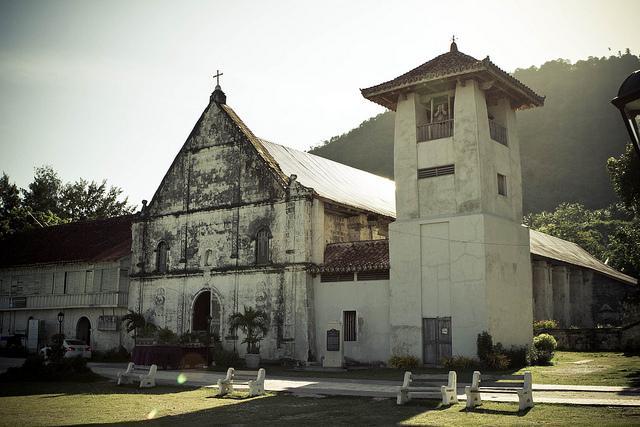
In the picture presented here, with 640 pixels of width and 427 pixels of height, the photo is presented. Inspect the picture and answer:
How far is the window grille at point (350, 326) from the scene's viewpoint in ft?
90.9

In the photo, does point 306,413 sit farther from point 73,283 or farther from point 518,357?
point 73,283

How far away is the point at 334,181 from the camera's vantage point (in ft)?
114

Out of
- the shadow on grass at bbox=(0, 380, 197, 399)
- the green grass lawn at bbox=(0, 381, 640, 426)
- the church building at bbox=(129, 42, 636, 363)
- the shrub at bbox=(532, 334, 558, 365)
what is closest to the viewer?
the green grass lawn at bbox=(0, 381, 640, 426)

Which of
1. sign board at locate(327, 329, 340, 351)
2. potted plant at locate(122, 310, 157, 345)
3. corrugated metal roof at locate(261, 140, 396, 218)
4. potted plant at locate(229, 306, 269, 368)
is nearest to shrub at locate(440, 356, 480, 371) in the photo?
sign board at locate(327, 329, 340, 351)

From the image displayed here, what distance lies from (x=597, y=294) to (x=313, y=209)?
26.0m

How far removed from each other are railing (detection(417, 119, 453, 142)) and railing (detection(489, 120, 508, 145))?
1.84 metres

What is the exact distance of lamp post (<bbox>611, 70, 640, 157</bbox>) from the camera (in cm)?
564

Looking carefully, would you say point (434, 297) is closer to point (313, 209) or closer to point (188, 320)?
point (313, 209)

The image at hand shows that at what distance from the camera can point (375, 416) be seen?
41.1 ft

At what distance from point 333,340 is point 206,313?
30.4ft

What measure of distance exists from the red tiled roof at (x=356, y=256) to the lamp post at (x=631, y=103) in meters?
21.1

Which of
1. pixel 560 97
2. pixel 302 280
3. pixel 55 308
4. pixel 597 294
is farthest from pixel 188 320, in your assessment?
pixel 560 97

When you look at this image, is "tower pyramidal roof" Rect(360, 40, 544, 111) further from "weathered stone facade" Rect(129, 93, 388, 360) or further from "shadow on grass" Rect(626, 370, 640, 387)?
"shadow on grass" Rect(626, 370, 640, 387)

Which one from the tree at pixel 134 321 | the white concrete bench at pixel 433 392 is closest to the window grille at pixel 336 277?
the tree at pixel 134 321
